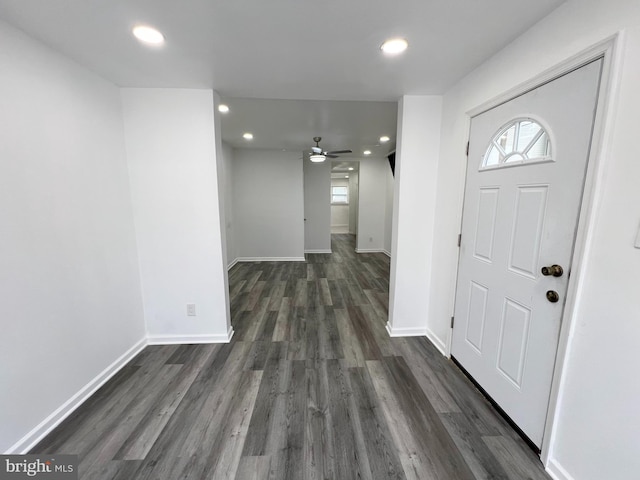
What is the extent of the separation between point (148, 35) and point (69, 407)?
2.47m

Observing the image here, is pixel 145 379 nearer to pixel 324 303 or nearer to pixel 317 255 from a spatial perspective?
pixel 324 303

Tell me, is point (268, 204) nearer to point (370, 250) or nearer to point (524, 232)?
point (370, 250)

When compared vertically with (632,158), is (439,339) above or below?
below

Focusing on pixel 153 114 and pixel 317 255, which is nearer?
pixel 153 114

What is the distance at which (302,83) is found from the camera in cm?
211

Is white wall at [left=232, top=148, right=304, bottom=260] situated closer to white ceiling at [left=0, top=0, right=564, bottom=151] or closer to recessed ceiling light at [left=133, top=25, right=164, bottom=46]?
white ceiling at [left=0, top=0, right=564, bottom=151]

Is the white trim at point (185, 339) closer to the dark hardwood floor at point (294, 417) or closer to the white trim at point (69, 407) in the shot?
the dark hardwood floor at point (294, 417)

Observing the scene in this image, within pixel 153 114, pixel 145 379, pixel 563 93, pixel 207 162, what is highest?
pixel 153 114

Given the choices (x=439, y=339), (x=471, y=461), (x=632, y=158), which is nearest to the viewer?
(x=632, y=158)

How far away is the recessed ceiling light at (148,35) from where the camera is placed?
4.75 feet

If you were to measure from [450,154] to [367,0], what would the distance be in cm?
145

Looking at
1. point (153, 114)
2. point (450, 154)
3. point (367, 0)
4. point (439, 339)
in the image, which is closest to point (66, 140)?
point (153, 114)

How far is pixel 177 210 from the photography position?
236 cm

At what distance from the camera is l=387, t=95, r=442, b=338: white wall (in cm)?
242
